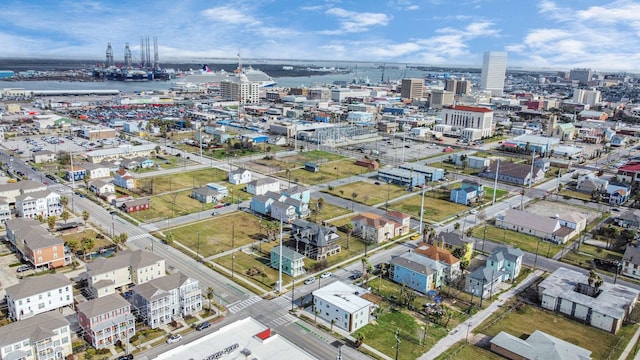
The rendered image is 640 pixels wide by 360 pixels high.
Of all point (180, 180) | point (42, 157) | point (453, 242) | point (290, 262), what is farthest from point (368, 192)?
point (42, 157)

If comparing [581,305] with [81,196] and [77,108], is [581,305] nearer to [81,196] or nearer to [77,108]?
[81,196]

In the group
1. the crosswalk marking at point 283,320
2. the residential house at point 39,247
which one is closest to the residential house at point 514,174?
the crosswalk marking at point 283,320

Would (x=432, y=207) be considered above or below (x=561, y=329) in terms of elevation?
above

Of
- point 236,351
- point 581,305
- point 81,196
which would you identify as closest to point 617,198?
point 581,305

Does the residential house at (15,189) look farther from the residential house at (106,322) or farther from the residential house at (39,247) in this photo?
the residential house at (106,322)

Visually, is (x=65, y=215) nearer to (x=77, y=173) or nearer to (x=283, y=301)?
(x=77, y=173)
